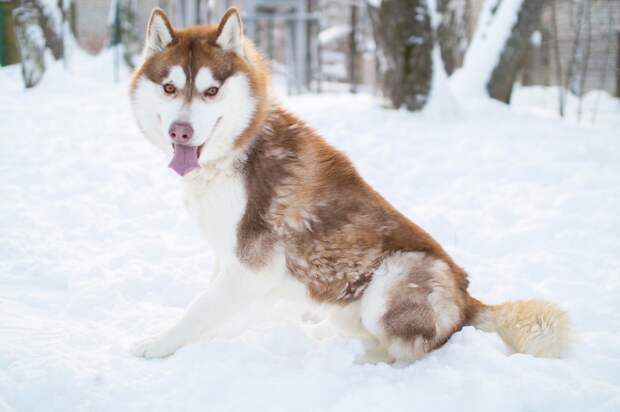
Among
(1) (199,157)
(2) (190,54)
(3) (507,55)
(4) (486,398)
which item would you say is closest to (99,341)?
(1) (199,157)

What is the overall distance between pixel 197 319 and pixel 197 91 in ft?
3.90

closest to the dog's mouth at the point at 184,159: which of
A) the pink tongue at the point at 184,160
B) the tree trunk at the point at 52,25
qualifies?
the pink tongue at the point at 184,160

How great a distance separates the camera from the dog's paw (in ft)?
8.41

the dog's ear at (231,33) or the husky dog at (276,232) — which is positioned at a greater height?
the dog's ear at (231,33)

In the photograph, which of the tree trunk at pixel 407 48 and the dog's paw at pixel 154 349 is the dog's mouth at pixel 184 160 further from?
the tree trunk at pixel 407 48

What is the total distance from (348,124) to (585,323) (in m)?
4.60

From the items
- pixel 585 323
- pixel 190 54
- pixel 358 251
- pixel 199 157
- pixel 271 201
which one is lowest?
pixel 585 323

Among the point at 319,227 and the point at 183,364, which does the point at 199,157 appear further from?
the point at 183,364

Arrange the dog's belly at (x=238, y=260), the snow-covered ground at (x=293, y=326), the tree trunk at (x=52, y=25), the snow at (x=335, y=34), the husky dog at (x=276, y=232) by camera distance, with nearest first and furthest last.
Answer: the snow-covered ground at (x=293, y=326), the husky dog at (x=276, y=232), the dog's belly at (x=238, y=260), the tree trunk at (x=52, y=25), the snow at (x=335, y=34)

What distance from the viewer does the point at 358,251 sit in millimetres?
2645

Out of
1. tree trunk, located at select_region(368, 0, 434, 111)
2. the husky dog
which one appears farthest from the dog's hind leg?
tree trunk, located at select_region(368, 0, 434, 111)

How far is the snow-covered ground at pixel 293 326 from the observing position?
88.1 inches

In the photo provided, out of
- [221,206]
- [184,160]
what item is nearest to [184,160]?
[184,160]

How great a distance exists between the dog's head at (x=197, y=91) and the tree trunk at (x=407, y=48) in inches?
203
